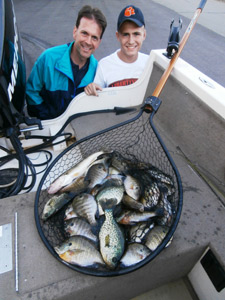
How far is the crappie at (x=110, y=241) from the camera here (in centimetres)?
92

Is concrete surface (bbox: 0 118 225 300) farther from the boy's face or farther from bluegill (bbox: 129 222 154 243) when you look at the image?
the boy's face

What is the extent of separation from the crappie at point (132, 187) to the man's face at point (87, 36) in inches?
58.6

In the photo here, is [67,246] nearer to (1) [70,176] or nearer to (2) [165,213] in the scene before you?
(1) [70,176]

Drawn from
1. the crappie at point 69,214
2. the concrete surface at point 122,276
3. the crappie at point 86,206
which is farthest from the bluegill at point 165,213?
the crappie at point 69,214

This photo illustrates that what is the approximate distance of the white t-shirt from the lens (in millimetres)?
2176

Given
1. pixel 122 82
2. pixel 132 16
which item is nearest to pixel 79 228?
pixel 122 82

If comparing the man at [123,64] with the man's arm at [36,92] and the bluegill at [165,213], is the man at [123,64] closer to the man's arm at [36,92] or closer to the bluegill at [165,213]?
the man's arm at [36,92]

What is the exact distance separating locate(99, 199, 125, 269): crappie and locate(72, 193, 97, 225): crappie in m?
0.08

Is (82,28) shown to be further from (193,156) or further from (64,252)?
(64,252)

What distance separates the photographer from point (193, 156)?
1501mm

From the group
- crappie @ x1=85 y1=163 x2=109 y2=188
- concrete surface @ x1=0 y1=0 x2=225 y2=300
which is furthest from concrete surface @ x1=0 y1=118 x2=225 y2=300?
crappie @ x1=85 y1=163 x2=109 y2=188

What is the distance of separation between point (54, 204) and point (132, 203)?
1.39 feet

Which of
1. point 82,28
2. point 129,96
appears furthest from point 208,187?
point 82,28

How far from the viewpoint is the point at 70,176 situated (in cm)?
124
